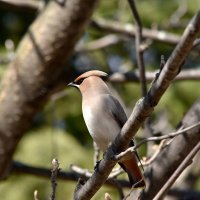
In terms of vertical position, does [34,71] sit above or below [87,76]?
below

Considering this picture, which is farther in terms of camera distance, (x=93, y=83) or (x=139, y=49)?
(x=93, y=83)

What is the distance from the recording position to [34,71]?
4.82 metres

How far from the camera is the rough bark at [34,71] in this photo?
4727mm

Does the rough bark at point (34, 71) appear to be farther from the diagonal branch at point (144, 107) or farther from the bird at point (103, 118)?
the diagonal branch at point (144, 107)

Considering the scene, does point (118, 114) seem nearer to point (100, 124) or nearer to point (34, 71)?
point (100, 124)

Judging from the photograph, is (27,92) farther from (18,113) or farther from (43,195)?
(43,195)

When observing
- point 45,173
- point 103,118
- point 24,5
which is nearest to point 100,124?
point 103,118

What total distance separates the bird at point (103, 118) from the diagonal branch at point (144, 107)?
645 millimetres

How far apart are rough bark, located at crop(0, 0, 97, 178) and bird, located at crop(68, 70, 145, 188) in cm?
47

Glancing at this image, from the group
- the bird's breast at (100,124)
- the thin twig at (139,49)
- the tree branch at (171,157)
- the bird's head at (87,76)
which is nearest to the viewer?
the tree branch at (171,157)

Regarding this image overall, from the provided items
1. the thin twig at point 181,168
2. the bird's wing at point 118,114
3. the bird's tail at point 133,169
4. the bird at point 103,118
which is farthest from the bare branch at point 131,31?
the thin twig at point 181,168

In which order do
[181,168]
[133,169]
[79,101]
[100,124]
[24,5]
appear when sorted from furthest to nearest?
[79,101] → [24,5] → [100,124] → [133,169] → [181,168]

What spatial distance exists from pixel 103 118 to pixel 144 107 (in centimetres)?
141

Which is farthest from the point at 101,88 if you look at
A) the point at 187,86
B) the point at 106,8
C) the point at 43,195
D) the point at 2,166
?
the point at 106,8
